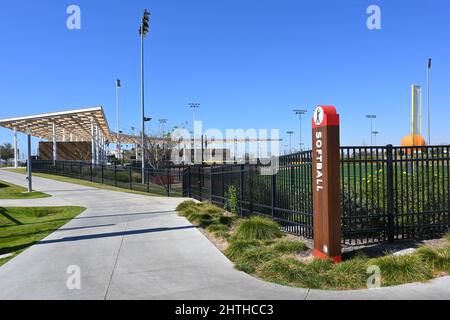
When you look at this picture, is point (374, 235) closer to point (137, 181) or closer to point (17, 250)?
point (17, 250)

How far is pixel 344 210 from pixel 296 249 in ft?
4.86

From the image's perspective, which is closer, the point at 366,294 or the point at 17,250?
the point at 366,294

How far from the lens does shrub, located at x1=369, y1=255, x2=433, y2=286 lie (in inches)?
225

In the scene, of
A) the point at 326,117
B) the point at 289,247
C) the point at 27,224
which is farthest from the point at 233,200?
the point at 326,117

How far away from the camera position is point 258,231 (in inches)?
342

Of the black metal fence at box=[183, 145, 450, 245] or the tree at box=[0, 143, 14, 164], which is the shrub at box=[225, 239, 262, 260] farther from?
the tree at box=[0, 143, 14, 164]

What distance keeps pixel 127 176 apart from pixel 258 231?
1975 cm

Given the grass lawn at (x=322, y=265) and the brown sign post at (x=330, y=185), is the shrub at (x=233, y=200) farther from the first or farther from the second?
the brown sign post at (x=330, y=185)

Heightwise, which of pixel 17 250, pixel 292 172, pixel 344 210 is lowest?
pixel 17 250

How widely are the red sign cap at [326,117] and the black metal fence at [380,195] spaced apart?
115cm

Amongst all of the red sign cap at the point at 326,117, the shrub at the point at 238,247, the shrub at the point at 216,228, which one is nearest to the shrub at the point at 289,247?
the shrub at the point at 238,247

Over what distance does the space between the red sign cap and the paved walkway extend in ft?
8.53
